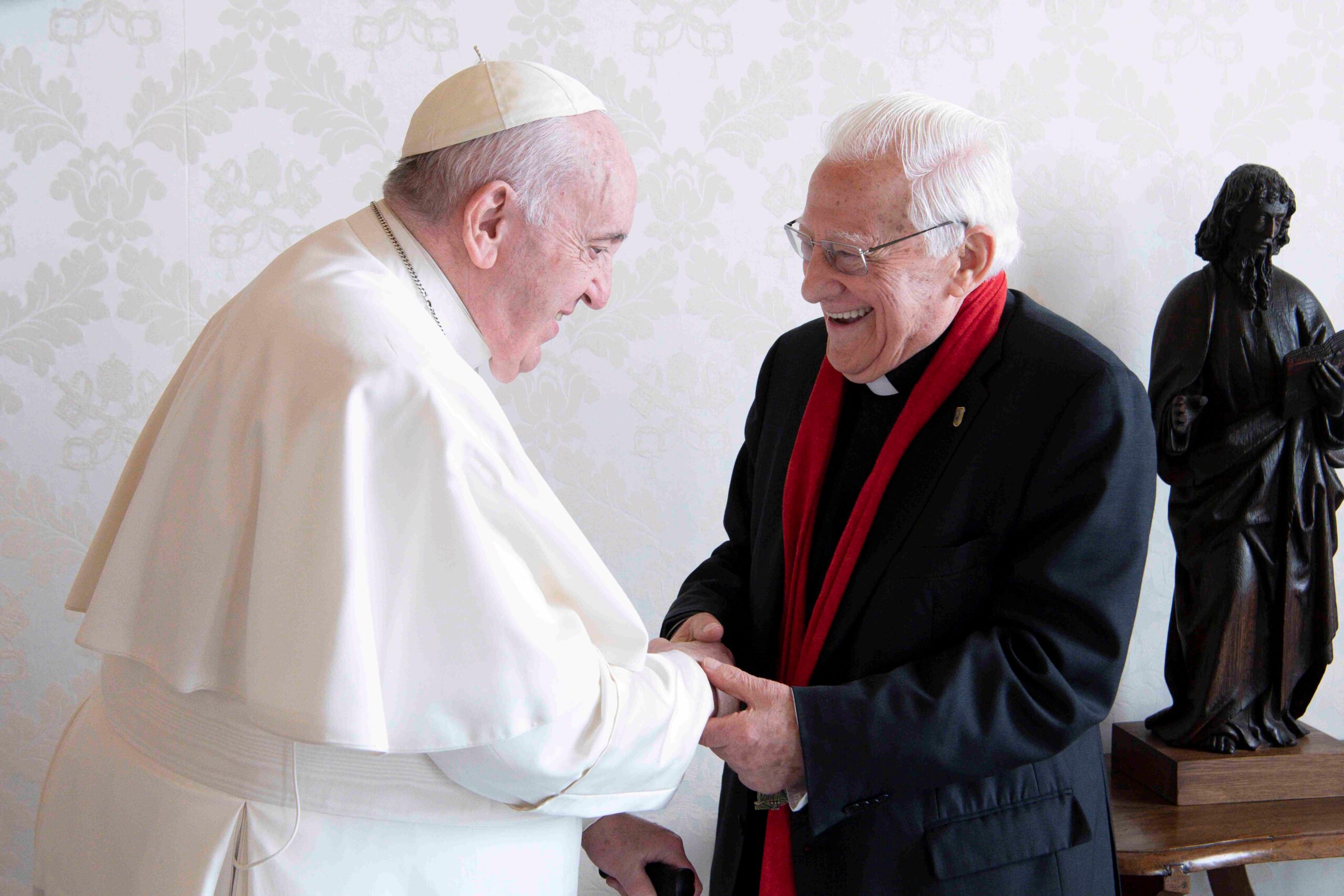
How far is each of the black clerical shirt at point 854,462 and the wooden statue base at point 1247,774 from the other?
4.34ft

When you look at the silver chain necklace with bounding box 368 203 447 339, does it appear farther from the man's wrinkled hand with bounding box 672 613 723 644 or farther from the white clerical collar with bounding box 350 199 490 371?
the man's wrinkled hand with bounding box 672 613 723 644

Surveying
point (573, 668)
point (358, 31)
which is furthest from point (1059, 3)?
point (573, 668)

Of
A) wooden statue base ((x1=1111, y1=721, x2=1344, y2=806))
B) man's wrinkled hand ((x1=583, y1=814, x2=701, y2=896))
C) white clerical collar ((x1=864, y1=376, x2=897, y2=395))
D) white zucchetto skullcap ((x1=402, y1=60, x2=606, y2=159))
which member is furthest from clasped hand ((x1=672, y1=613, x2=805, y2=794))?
wooden statue base ((x1=1111, y1=721, x2=1344, y2=806))

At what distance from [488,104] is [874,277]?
0.64 m

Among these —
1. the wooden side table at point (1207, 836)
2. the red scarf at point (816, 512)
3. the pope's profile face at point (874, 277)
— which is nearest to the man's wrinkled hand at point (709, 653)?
the red scarf at point (816, 512)

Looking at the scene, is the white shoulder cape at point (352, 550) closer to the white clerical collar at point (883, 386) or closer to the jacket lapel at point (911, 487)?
the jacket lapel at point (911, 487)

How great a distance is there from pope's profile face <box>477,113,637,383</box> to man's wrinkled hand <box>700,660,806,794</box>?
0.57 metres

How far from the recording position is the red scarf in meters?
1.61

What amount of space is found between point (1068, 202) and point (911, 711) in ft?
6.04

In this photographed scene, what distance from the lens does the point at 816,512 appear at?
1753 millimetres

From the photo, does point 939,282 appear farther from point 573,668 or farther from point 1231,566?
point 1231,566

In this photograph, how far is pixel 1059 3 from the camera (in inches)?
108

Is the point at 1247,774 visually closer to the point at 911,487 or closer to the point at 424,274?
the point at 911,487

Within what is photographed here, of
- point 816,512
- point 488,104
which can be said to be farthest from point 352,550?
point 816,512
